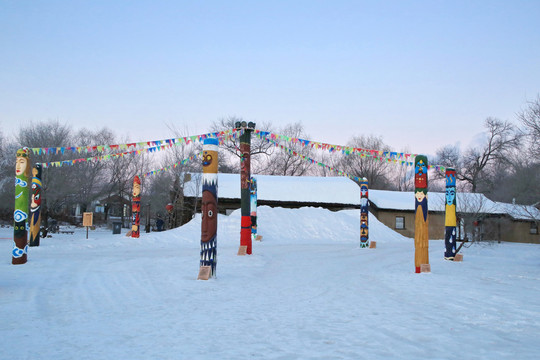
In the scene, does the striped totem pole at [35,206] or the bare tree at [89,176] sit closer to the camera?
the striped totem pole at [35,206]

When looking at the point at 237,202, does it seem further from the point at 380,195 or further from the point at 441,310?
the point at 441,310

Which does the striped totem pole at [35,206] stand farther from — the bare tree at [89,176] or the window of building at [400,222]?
the window of building at [400,222]

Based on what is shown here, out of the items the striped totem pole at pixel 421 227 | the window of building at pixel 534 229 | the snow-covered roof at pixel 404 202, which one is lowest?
the window of building at pixel 534 229

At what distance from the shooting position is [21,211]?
12023 mm

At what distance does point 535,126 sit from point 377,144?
4086 cm

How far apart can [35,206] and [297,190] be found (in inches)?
924

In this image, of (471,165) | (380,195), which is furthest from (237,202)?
(471,165)

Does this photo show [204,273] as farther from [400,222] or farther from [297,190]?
[400,222]

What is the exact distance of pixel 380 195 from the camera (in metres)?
39.3

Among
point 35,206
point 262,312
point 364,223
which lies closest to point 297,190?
point 364,223

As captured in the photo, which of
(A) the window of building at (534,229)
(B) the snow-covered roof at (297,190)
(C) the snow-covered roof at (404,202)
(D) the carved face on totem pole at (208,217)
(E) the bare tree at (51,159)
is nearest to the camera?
(D) the carved face on totem pole at (208,217)

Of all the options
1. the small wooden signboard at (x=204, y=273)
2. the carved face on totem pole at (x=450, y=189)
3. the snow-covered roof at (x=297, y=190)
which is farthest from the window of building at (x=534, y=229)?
the small wooden signboard at (x=204, y=273)

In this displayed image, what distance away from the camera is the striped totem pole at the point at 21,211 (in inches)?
462

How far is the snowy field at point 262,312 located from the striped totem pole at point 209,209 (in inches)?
25.5
